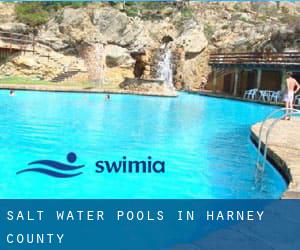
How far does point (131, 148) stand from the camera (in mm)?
9172

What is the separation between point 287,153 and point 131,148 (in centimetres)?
321

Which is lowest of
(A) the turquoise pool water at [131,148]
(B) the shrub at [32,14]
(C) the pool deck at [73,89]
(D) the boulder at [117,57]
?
(A) the turquoise pool water at [131,148]

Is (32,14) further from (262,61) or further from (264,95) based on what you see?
(264,95)

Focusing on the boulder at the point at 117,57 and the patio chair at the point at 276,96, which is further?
the boulder at the point at 117,57

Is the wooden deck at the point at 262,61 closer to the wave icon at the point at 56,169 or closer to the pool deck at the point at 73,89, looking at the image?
the pool deck at the point at 73,89

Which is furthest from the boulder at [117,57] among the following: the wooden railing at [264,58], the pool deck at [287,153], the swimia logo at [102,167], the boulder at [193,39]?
the swimia logo at [102,167]

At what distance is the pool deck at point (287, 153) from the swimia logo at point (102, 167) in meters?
1.87

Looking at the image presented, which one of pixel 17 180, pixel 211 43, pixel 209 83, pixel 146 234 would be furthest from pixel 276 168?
pixel 211 43

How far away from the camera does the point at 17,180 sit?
6.45 metres

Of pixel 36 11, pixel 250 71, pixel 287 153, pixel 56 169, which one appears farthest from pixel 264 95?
pixel 36 11

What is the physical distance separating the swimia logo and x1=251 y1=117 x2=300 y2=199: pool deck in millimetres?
1869

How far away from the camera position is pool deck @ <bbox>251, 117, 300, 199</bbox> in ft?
16.2

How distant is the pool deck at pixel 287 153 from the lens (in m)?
4.92

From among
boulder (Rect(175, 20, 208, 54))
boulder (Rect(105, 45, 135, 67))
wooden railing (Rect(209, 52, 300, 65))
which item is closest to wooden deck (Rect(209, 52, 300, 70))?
wooden railing (Rect(209, 52, 300, 65))
